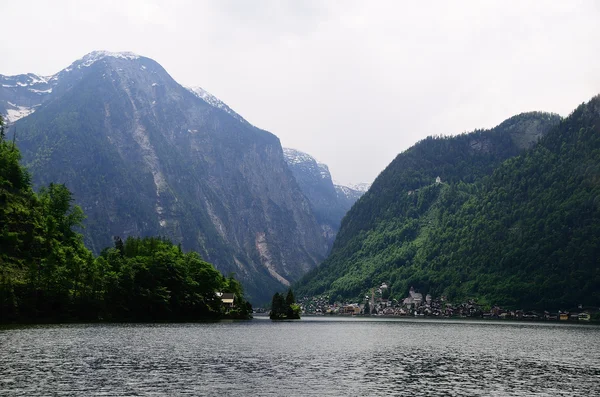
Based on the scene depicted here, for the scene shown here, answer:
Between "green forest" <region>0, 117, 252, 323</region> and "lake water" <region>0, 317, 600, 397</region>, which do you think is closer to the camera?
"lake water" <region>0, 317, 600, 397</region>

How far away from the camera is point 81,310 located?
141000 millimetres

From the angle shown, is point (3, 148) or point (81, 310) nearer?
point (81, 310)

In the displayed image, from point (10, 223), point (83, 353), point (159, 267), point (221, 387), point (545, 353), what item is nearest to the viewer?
point (221, 387)

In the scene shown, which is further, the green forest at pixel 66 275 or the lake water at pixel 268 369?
the green forest at pixel 66 275

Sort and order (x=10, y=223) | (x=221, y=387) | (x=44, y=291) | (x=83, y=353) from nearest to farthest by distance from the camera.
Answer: (x=221, y=387), (x=83, y=353), (x=44, y=291), (x=10, y=223)

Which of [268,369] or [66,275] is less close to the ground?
[66,275]

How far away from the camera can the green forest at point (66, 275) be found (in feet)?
415

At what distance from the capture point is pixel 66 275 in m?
135

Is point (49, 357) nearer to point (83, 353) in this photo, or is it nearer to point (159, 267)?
point (83, 353)

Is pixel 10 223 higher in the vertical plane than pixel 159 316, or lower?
higher

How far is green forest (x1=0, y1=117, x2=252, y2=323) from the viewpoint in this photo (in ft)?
415

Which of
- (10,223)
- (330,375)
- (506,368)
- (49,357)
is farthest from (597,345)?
(10,223)

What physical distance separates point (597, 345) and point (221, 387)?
8940 cm

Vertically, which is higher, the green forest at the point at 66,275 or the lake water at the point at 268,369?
the green forest at the point at 66,275
